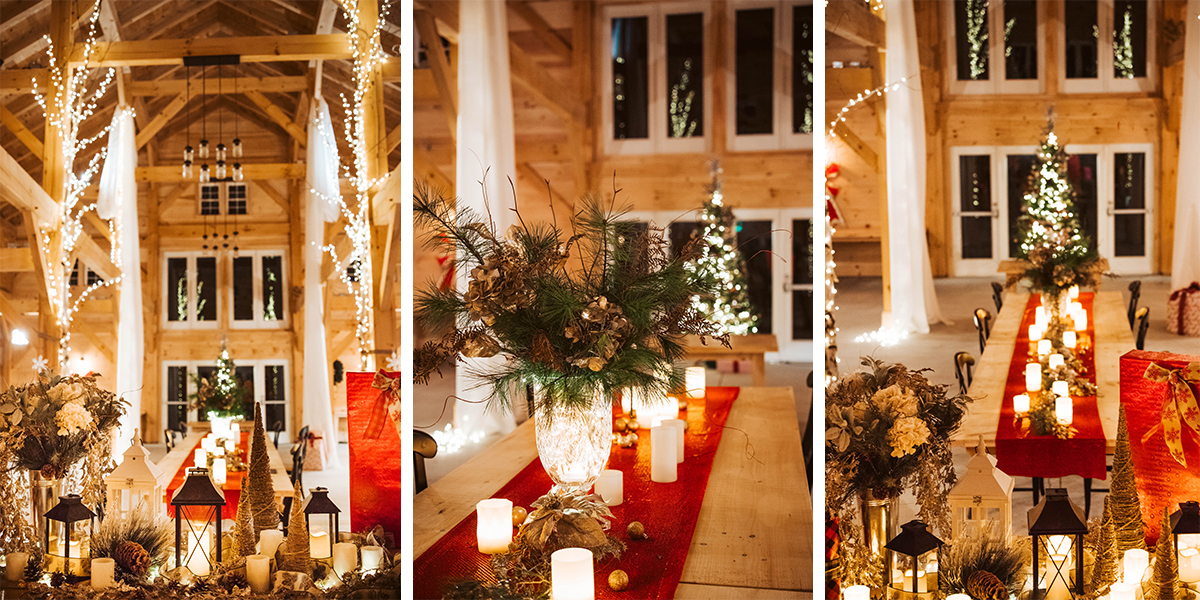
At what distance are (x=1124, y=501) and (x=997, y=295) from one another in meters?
0.59

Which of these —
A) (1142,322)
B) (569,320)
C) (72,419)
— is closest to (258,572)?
(72,419)

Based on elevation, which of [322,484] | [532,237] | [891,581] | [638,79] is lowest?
[891,581]

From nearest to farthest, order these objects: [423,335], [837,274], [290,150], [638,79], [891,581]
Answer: [891,581]
[837,274]
[290,150]
[423,335]
[638,79]

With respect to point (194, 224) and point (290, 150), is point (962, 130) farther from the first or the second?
point (194, 224)

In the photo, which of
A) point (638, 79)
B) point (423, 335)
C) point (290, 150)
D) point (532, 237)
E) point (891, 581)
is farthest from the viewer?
point (638, 79)

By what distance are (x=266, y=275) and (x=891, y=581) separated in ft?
6.25

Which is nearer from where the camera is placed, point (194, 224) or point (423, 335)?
point (194, 224)

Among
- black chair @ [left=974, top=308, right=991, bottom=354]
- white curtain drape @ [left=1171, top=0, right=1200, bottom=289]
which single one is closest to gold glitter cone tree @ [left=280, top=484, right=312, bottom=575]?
black chair @ [left=974, top=308, right=991, bottom=354]

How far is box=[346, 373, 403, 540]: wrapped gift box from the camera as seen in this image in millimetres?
2387

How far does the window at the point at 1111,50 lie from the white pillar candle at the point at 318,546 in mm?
2325

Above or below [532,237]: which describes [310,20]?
above

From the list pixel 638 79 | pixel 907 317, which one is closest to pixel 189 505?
pixel 907 317

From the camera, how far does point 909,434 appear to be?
1915 millimetres

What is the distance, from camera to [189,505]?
92.8 inches
